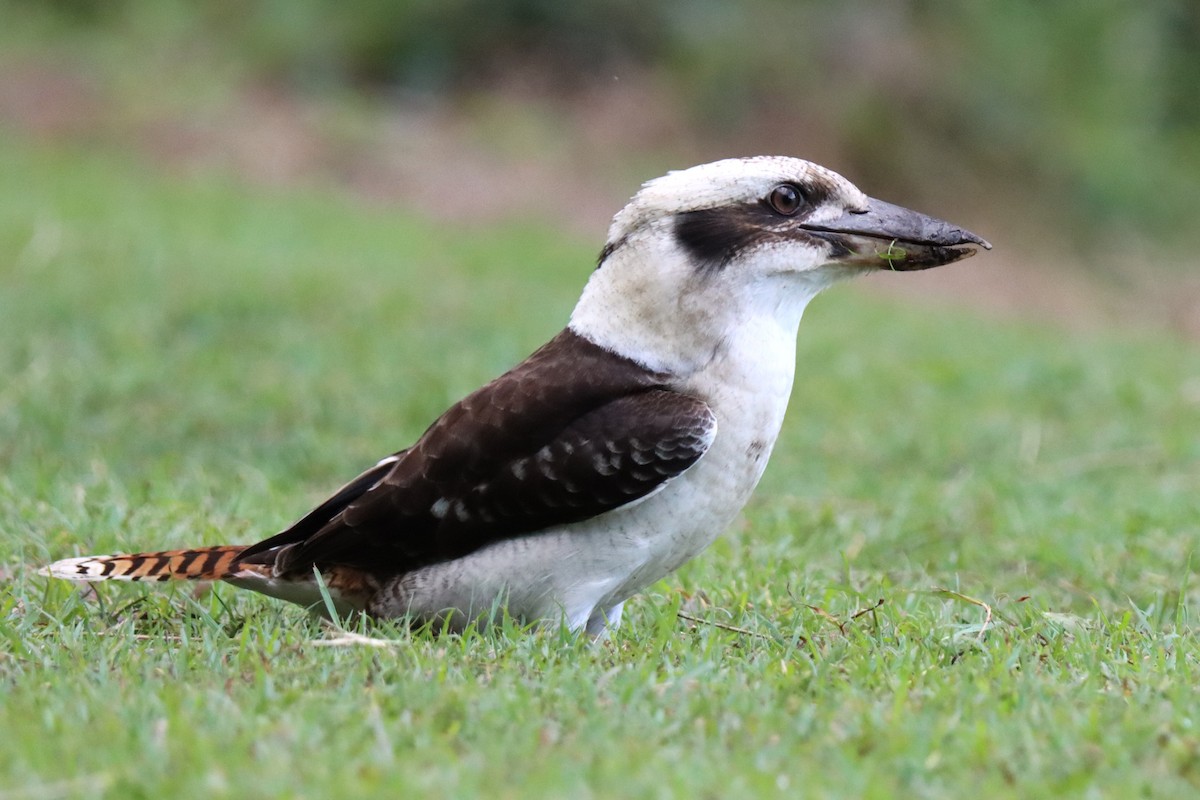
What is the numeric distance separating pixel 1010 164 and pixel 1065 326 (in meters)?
5.24

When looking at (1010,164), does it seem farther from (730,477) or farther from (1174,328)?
(730,477)

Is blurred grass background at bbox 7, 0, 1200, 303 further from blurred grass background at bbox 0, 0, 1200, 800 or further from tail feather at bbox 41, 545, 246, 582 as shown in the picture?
tail feather at bbox 41, 545, 246, 582

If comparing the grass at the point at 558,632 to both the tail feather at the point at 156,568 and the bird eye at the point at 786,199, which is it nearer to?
the tail feather at the point at 156,568

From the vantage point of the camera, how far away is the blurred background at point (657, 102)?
16484mm

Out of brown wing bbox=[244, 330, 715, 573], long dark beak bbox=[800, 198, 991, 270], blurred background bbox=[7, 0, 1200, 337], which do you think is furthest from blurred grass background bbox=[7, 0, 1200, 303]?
brown wing bbox=[244, 330, 715, 573]

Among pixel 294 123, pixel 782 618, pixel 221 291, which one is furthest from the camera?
pixel 294 123

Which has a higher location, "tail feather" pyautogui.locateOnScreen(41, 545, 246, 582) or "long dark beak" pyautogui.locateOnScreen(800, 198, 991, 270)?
"long dark beak" pyautogui.locateOnScreen(800, 198, 991, 270)

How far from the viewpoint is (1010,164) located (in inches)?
734

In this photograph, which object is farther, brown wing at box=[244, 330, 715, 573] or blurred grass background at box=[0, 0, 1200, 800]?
brown wing at box=[244, 330, 715, 573]

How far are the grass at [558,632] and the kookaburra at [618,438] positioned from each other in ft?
0.52

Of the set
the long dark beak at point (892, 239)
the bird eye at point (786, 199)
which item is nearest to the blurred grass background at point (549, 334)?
the long dark beak at point (892, 239)

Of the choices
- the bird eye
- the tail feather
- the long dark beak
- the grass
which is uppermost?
the bird eye

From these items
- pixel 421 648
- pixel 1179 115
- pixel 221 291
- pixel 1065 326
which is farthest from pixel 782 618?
pixel 1179 115

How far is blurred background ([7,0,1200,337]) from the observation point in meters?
16.5
